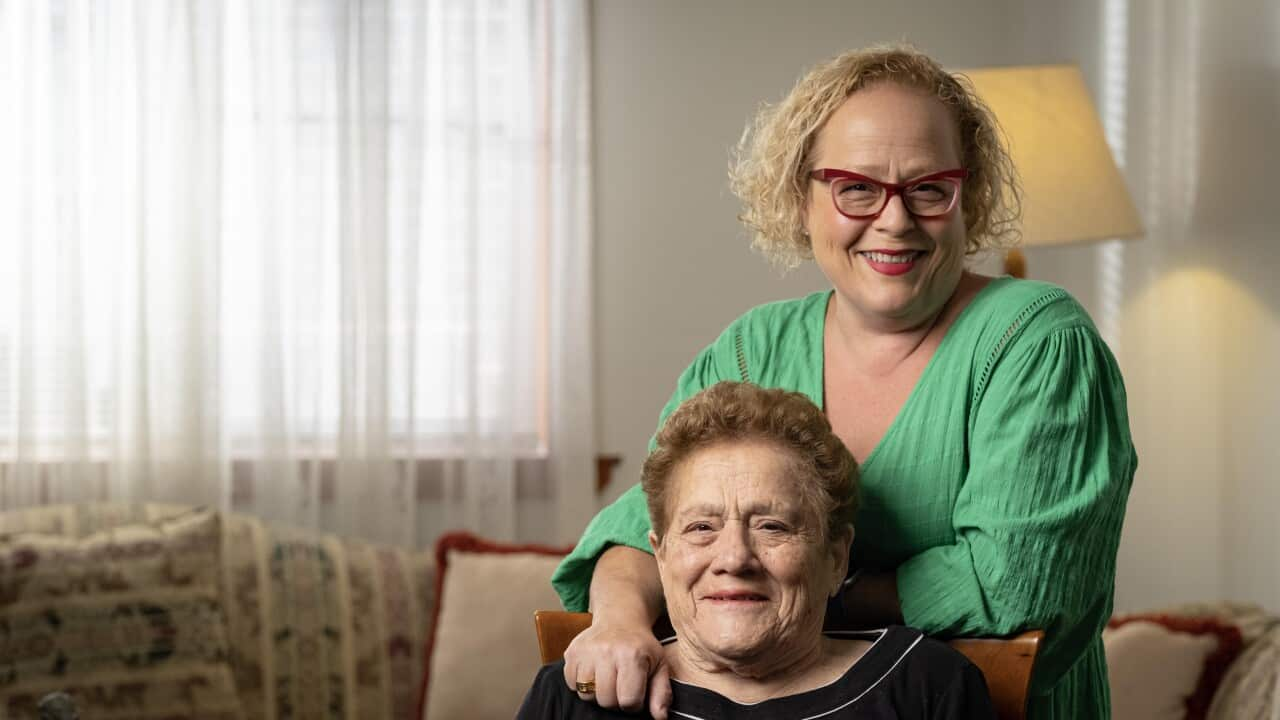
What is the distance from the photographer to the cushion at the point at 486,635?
2.92 m

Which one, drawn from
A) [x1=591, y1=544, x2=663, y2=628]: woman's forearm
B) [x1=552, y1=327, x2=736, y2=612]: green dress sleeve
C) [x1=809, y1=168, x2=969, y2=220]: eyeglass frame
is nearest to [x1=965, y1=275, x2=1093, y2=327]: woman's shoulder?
[x1=809, y1=168, x2=969, y2=220]: eyeglass frame

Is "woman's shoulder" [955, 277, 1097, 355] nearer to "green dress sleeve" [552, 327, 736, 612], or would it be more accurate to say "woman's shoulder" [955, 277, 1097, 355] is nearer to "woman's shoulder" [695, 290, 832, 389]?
"woman's shoulder" [695, 290, 832, 389]

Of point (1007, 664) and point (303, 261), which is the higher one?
point (303, 261)

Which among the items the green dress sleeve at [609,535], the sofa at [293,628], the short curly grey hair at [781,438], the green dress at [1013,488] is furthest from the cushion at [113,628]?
the short curly grey hair at [781,438]

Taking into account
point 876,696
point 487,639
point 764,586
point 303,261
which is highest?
point 303,261

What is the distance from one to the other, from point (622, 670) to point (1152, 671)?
172cm

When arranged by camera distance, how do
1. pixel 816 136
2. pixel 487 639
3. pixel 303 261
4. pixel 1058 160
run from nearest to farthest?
pixel 816 136
pixel 1058 160
pixel 487 639
pixel 303 261

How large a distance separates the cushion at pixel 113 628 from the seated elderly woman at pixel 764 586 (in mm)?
Answer: 1773

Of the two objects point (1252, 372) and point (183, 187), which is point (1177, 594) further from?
point (183, 187)

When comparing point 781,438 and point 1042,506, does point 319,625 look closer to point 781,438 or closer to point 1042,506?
point 781,438

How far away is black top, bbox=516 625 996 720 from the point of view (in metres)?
1.28

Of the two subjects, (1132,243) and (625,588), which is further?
(1132,243)

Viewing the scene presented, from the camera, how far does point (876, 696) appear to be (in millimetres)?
1295

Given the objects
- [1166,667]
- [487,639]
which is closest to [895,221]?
[1166,667]
